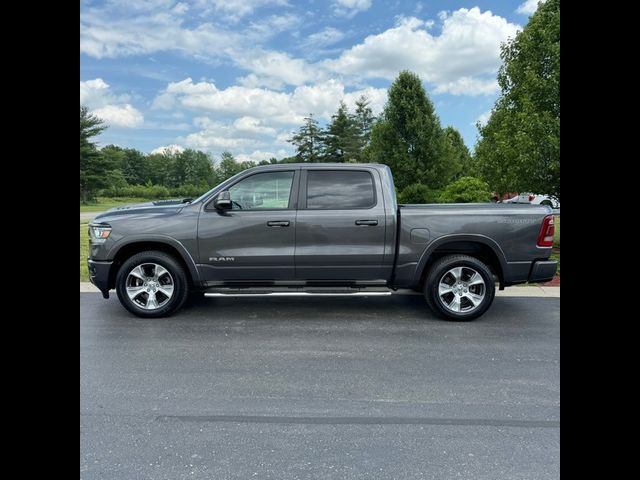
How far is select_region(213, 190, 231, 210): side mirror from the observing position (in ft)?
18.6

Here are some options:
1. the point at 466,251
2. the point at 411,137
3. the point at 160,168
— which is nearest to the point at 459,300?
the point at 466,251

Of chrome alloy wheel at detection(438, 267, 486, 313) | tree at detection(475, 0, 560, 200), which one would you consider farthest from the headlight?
tree at detection(475, 0, 560, 200)

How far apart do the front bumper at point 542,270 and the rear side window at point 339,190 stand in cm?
215

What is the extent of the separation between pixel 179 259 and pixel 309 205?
1803mm

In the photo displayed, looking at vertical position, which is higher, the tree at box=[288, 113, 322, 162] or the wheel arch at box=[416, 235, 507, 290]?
the tree at box=[288, 113, 322, 162]

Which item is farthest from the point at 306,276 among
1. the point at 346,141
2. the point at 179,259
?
the point at 346,141

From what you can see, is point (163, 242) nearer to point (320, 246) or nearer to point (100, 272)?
point (100, 272)

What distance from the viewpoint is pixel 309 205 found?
5.88m

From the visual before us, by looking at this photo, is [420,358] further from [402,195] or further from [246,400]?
[402,195]

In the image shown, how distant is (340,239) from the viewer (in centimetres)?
575

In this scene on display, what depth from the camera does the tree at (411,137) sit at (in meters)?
18.2

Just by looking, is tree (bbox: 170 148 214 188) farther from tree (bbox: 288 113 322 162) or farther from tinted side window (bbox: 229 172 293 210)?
tinted side window (bbox: 229 172 293 210)

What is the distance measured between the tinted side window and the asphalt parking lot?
1452mm

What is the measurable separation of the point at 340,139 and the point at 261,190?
43649 millimetres
